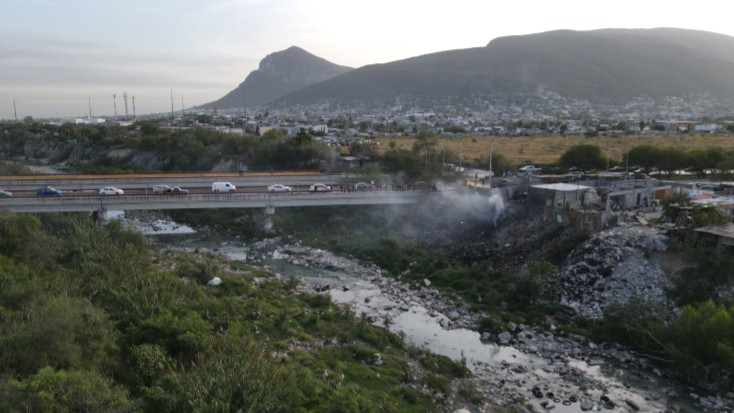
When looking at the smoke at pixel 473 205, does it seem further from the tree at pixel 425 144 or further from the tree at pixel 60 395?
the tree at pixel 60 395

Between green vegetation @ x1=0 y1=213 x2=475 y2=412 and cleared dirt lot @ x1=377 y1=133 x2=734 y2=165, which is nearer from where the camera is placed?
green vegetation @ x1=0 y1=213 x2=475 y2=412

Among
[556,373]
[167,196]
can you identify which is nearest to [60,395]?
[556,373]

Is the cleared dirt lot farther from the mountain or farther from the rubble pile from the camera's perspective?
the mountain

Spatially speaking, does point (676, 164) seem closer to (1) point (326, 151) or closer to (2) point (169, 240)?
(1) point (326, 151)

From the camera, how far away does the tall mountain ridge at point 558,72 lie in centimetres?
14575

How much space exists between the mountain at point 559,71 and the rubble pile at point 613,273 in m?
130

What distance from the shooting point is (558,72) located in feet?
511

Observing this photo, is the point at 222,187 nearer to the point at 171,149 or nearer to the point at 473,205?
the point at 473,205

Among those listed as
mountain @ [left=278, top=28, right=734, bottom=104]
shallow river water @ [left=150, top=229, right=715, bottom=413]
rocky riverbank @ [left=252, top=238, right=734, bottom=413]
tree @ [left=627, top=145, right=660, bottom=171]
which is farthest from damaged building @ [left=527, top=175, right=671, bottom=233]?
mountain @ [left=278, top=28, right=734, bottom=104]

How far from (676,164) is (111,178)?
38.1 meters

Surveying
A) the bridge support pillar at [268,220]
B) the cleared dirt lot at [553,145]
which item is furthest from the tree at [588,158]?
the bridge support pillar at [268,220]

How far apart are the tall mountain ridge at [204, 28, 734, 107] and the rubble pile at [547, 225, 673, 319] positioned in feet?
422

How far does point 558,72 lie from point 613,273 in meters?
149

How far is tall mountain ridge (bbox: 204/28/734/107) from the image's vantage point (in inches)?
5738
